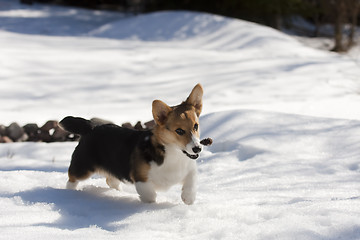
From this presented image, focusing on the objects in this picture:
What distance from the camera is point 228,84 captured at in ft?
25.4

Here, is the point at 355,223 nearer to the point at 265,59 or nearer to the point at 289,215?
the point at 289,215

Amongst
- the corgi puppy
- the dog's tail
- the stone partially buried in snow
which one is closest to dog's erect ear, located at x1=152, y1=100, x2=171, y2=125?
the corgi puppy

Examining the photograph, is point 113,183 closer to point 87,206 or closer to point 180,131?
point 87,206

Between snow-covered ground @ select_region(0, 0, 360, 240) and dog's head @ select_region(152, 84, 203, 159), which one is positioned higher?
dog's head @ select_region(152, 84, 203, 159)

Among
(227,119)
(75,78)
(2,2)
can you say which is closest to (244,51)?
(75,78)

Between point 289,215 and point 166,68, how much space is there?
644 cm

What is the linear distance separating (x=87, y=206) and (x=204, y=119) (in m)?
2.55

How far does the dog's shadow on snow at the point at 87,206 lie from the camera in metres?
2.57

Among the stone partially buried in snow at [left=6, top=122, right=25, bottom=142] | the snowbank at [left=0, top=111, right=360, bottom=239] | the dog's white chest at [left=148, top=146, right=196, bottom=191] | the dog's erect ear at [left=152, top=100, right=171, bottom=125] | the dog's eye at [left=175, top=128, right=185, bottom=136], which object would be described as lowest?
the stone partially buried in snow at [left=6, top=122, right=25, bottom=142]

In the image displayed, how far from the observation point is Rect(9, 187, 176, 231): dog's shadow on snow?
8.42ft

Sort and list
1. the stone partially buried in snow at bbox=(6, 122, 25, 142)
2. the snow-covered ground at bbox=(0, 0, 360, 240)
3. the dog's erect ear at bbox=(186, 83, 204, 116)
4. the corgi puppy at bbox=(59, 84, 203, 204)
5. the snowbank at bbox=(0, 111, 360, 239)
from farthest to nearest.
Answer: the stone partially buried in snow at bbox=(6, 122, 25, 142) < the dog's erect ear at bbox=(186, 83, 204, 116) < the corgi puppy at bbox=(59, 84, 203, 204) < the snow-covered ground at bbox=(0, 0, 360, 240) < the snowbank at bbox=(0, 111, 360, 239)

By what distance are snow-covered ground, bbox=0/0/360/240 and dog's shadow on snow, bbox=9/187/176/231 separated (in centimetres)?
1

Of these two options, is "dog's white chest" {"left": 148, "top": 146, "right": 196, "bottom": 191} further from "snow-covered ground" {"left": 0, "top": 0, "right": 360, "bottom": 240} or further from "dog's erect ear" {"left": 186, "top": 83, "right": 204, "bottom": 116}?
"dog's erect ear" {"left": 186, "top": 83, "right": 204, "bottom": 116}

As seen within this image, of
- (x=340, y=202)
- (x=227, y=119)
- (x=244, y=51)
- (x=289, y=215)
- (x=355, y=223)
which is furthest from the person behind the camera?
(x=244, y=51)
